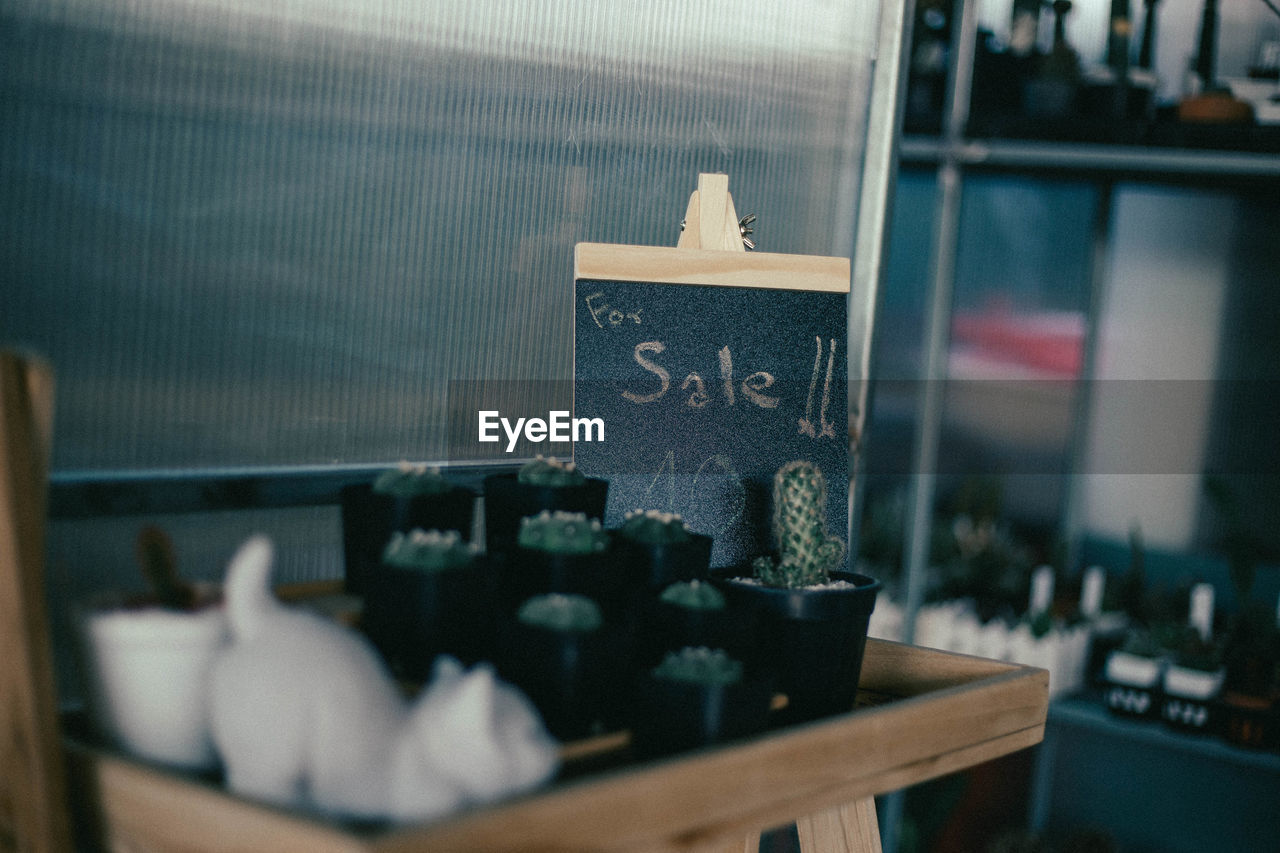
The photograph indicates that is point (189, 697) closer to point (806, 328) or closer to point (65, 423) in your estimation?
point (65, 423)

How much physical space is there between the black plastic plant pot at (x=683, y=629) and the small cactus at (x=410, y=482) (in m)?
0.18

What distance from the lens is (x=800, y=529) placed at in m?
0.94

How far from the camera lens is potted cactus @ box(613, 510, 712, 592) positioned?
889 mm

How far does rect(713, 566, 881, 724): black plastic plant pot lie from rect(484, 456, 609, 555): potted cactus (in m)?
0.14

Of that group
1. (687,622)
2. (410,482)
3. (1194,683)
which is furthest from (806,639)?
(1194,683)

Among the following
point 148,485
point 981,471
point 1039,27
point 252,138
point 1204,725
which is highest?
point 1039,27

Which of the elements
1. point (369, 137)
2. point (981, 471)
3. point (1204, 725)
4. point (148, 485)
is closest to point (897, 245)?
point (981, 471)

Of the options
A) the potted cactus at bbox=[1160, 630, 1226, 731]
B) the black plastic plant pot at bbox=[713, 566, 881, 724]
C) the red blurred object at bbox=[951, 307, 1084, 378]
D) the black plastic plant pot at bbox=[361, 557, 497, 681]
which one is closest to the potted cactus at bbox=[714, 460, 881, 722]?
the black plastic plant pot at bbox=[713, 566, 881, 724]

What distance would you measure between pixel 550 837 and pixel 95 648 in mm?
288

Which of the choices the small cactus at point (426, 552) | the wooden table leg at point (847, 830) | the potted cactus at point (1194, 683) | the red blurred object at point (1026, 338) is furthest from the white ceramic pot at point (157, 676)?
the red blurred object at point (1026, 338)

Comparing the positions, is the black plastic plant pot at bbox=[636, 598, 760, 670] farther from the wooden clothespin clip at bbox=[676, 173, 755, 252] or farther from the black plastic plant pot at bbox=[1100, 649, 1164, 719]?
the black plastic plant pot at bbox=[1100, 649, 1164, 719]

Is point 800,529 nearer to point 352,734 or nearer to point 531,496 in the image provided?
point 531,496

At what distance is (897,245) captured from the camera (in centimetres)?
322

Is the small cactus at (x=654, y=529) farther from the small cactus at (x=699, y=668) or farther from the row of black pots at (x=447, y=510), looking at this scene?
the small cactus at (x=699, y=668)
